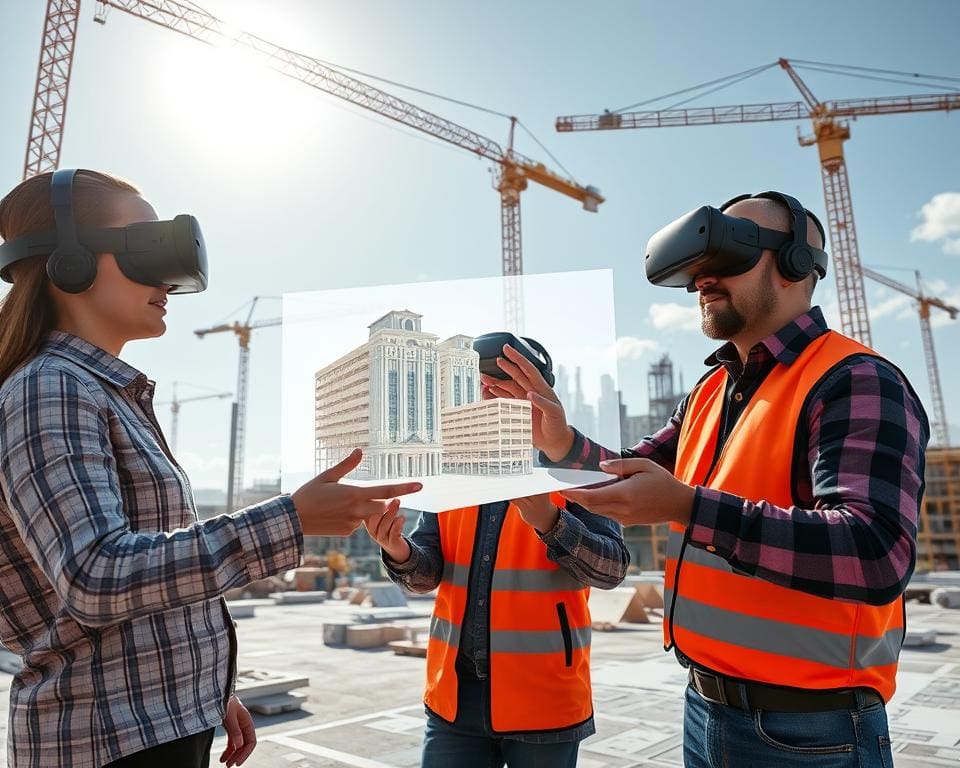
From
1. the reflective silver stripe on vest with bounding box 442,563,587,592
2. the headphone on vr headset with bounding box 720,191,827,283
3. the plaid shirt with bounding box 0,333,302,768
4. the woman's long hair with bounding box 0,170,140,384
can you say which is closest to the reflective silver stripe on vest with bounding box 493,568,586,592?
the reflective silver stripe on vest with bounding box 442,563,587,592

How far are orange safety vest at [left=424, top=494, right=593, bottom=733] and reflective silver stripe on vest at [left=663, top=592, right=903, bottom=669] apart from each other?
29.4 inches

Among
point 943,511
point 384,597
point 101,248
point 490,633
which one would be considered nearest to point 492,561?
point 490,633

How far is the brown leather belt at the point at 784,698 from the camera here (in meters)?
1.68

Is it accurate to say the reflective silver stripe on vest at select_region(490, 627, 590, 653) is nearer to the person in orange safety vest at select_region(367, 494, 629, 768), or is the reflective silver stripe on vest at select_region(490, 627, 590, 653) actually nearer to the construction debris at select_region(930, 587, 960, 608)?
the person in orange safety vest at select_region(367, 494, 629, 768)

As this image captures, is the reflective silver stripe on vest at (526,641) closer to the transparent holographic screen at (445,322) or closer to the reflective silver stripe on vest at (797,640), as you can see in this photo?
the reflective silver stripe on vest at (797,640)

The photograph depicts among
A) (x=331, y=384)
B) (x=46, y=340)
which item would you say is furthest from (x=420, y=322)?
(x=46, y=340)

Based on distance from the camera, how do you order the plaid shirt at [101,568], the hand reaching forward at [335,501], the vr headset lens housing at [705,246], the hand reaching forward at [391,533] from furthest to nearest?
the hand reaching forward at [391,533] → the vr headset lens housing at [705,246] → the hand reaching forward at [335,501] → the plaid shirt at [101,568]

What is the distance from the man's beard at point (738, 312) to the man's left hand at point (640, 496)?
569 millimetres

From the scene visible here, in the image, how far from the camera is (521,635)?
2.47 meters

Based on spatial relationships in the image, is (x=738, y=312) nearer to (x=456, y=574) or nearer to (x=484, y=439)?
(x=484, y=439)

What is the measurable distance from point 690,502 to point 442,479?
589mm

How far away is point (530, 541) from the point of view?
2617 millimetres

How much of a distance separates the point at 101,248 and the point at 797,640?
1.89 m

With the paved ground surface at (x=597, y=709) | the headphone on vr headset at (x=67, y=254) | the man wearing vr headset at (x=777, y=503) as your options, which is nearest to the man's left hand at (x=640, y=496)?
the man wearing vr headset at (x=777, y=503)
